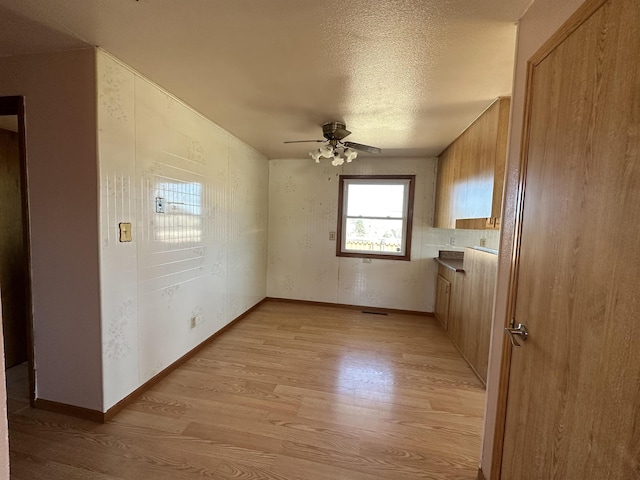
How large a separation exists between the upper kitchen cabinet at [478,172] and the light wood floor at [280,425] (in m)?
1.48

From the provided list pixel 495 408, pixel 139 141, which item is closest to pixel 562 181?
pixel 495 408

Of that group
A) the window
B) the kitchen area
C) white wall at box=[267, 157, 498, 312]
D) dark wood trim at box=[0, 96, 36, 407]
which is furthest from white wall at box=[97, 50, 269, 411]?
the kitchen area

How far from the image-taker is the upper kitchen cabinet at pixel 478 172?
6.76 feet

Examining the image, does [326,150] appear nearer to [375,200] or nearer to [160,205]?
[160,205]

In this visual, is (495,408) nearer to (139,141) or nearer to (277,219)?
(139,141)

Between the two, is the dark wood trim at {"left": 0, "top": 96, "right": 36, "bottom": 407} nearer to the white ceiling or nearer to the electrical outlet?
the white ceiling

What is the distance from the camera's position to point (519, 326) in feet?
3.95

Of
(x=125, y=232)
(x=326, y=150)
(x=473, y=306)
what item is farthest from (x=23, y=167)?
(x=473, y=306)

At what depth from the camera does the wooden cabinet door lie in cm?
350

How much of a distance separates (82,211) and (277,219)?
2929 mm

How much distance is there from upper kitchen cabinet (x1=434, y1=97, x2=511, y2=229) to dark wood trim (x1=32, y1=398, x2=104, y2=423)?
10.1ft

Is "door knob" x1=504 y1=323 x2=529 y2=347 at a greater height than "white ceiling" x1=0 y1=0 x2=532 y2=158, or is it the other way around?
"white ceiling" x1=0 y1=0 x2=532 y2=158

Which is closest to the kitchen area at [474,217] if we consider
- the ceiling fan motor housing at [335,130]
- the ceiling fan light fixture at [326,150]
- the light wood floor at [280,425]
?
the light wood floor at [280,425]

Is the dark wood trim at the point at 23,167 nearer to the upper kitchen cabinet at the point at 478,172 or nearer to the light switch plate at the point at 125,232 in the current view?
the light switch plate at the point at 125,232
